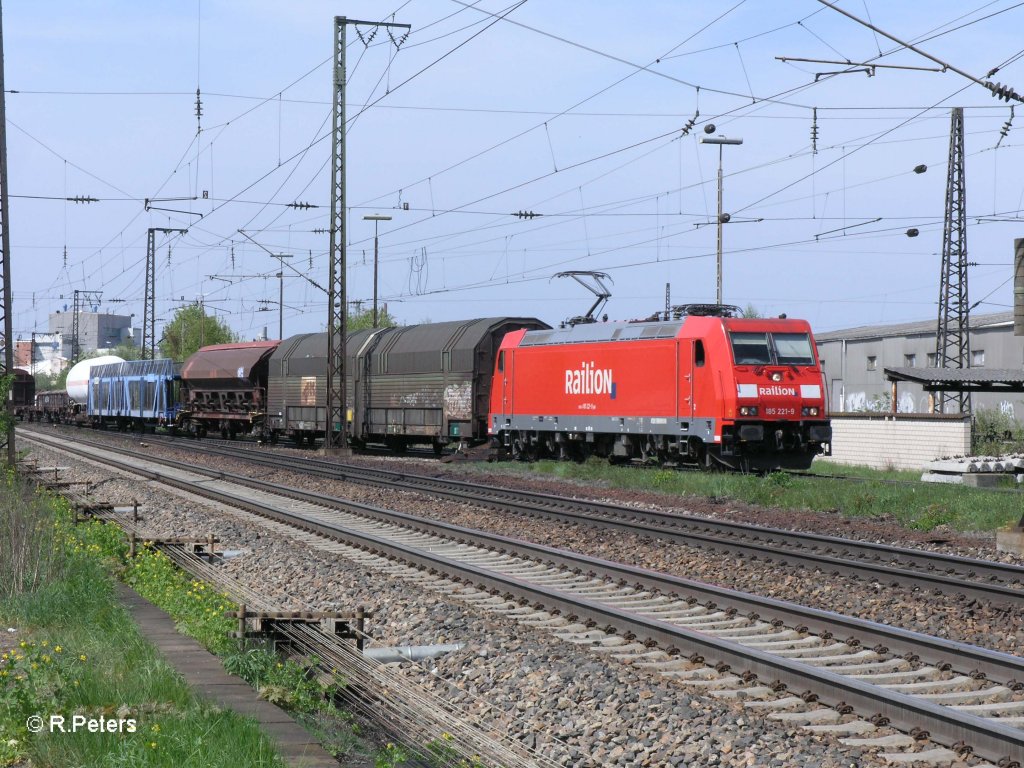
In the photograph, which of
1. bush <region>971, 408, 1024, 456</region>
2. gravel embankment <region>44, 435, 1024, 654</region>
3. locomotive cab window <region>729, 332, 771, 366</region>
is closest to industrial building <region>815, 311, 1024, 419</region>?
bush <region>971, 408, 1024, 456</region>

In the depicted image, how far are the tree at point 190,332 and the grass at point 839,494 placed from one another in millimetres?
80379

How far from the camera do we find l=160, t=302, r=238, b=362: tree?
102 meters

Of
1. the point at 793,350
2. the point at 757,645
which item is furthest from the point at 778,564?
the point at 793,350

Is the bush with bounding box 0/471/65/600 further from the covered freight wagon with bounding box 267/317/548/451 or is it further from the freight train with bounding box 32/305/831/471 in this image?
the covered freight wagon with bounding box 267/317/548/451

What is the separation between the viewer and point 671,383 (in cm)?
2369

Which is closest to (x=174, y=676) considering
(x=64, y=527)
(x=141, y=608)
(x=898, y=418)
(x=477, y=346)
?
(x=141, y=608)

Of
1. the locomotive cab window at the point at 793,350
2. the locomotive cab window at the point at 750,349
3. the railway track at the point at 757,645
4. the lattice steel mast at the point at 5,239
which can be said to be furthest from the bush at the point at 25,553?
the locomotive cab window at the point at 793,350

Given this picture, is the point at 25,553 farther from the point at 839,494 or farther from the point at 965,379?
the point at 965,379

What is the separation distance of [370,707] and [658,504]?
12.9 metres

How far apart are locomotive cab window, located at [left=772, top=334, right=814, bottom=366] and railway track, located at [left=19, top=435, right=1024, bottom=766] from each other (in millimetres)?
10410

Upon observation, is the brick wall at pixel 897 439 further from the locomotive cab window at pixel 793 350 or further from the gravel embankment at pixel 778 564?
the gravel embankment at pixel 778 564

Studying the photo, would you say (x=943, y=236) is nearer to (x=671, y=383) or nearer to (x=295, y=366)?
(x=671, y=383)

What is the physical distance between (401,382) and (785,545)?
21.0 metres

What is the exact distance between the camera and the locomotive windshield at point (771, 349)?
74.1 ft
